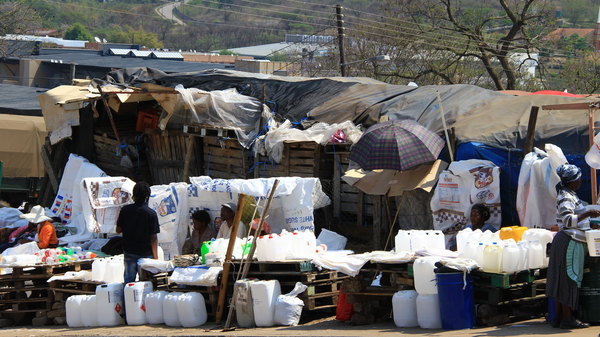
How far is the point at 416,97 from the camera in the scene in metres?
12.2

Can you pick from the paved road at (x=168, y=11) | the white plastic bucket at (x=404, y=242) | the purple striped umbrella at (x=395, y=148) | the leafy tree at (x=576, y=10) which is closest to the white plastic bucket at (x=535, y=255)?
the white plastic bucket at (x=404, y=242)

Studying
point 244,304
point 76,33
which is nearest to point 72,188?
point 244,304

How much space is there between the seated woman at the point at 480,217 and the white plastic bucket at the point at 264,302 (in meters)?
3.15

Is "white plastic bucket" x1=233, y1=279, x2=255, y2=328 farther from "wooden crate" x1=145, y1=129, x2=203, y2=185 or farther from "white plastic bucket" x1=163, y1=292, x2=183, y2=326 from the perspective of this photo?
"wooden crate" x1=145, y1=129, x2=203, y2=185

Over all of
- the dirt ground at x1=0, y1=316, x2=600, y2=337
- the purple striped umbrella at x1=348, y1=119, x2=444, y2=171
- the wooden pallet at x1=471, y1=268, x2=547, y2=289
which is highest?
the purple striped umbrella at x1=348, y1=119, x2=444, y2=171

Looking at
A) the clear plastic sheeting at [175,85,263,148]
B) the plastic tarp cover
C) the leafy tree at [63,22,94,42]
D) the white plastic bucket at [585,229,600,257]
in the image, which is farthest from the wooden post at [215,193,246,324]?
the leafy tree at [63,22,94,42]

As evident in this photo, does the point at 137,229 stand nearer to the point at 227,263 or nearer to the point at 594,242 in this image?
the point at 227,263

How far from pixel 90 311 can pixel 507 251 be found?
535cm

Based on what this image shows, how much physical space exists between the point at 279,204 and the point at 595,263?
5.19 metres

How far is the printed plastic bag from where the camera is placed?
7910 millimetres

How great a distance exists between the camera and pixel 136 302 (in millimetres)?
8680

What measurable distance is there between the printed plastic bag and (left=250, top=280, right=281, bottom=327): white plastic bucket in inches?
2.6

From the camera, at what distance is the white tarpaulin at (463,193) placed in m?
9.67

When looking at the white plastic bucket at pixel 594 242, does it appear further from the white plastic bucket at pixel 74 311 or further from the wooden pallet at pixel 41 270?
the wooden pallet at pixel 41 270
